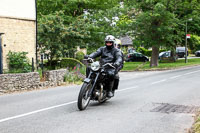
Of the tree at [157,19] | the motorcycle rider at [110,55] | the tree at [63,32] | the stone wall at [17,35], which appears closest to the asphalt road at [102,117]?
the motorcycle rider at [110,55]

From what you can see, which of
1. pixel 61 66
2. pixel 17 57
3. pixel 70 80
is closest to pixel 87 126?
pixel 70 80

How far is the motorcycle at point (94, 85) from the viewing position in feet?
23.6

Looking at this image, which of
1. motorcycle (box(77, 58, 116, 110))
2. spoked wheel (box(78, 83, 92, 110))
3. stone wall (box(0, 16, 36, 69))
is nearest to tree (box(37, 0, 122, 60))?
stone wall (box(0, 16, 36, 69))

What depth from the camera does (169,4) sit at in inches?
1136

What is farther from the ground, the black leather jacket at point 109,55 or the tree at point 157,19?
the tree at point 157,19

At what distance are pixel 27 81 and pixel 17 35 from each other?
6.51 m

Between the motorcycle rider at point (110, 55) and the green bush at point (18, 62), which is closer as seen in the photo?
the motorcycle rider at point (110, 55)

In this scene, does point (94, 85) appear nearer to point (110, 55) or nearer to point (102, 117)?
point (102, 117)

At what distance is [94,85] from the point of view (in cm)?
748

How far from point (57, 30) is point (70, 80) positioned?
5474mm

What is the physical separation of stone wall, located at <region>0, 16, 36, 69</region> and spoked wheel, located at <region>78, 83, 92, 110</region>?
10.6 metres

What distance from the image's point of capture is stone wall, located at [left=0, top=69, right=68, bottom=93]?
470 inches

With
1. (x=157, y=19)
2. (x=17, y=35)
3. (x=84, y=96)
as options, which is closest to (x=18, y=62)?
(x=17, y=35)

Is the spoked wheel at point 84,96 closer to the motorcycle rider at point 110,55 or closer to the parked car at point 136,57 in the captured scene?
the motorcycle rider at point 110,55
